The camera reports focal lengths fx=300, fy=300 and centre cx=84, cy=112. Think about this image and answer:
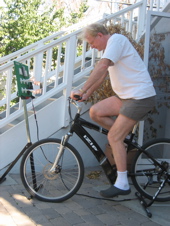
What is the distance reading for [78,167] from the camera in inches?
133

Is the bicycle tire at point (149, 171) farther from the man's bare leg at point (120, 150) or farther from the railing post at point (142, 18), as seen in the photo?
the railing post at point (142, 18)

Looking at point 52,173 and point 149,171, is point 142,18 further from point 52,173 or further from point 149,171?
point 52,173

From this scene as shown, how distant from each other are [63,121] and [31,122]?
489 mm

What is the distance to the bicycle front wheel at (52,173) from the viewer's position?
3.38 meters

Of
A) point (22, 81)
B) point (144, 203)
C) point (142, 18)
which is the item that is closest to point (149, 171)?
point (144, 203)

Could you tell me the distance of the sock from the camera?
3.18 m

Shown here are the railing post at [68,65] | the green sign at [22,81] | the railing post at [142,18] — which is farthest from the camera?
the railing post at [142,18]

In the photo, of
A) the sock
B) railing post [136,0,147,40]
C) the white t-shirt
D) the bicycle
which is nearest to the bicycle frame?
the bicycle

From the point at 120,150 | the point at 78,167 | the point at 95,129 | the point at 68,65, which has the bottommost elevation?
the point at 78,167

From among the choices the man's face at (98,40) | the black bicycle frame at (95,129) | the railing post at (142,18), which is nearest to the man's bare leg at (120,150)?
the black bicycle frame at (95,129)

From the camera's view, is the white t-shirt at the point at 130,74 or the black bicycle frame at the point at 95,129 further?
the black bicycle frame at the point at 95,129

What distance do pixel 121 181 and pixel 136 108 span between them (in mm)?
793

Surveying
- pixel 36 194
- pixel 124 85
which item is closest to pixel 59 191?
pixel 36 194

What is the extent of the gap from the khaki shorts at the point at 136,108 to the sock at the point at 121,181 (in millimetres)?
612
